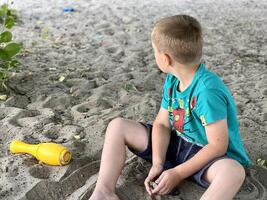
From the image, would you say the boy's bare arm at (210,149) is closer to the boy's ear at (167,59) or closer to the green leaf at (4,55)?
the boy's ear at (167,59)

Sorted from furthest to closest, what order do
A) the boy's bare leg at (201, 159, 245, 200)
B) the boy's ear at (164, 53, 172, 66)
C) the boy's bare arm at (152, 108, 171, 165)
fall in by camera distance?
the boy's bare arm at (152, 108, 171, 165), the boy's ear at (164, 53, 172, 66), the boy's bare leg at (201, 159, 245, 200)

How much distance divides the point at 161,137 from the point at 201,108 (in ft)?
0.88

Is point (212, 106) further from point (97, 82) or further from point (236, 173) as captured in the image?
point (97, 82)

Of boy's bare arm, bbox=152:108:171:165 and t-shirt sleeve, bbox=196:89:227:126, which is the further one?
boy's bare arm, bbox=152:108:171:165

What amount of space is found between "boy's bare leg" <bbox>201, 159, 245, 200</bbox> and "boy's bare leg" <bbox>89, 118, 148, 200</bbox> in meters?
0.37

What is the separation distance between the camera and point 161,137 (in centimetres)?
203

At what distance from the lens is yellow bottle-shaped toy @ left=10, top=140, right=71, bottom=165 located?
2.10 metres

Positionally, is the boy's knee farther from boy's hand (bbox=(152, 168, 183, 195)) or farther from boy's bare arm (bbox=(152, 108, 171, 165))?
boy's bare arm (bbox=(152, 108, 171, 165))

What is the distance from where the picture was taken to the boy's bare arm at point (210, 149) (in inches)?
71.4

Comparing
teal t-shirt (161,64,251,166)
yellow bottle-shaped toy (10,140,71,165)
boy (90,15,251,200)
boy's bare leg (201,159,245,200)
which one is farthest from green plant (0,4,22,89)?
boy's bare leg (201,159,245,200)

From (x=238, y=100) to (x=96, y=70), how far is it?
1.01 meters

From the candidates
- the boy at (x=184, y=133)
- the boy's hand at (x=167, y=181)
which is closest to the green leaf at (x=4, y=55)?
the boy at (x=184, y=133)

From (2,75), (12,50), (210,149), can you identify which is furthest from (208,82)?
(2,75)

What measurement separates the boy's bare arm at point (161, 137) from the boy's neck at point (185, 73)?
20cm
